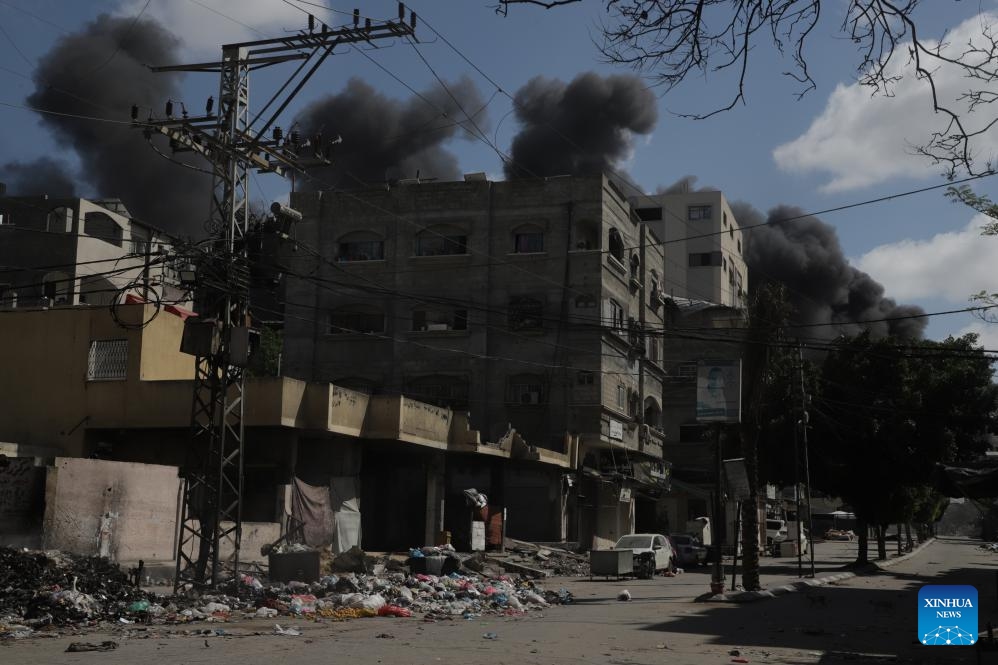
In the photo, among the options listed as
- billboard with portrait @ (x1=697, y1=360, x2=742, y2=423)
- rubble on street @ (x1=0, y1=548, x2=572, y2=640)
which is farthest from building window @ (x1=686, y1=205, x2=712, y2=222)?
rubble on street @ (x1=0, y1=548, x2=572, y2=640)

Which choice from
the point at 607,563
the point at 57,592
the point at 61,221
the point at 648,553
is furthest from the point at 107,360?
the point at 61,221

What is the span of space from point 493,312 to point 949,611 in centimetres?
4030

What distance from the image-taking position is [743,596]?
23.5 meters

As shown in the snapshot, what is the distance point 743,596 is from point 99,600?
13.6 meters

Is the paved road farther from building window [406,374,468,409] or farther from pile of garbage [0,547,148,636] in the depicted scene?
building window [406,374,468,409]

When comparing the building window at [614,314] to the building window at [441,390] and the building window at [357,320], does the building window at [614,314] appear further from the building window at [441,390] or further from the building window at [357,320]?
the building window at [357,320]

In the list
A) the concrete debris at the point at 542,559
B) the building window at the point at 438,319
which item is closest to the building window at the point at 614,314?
the building window at the point at 438,319

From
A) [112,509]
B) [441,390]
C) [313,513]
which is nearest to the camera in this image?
[112,509]

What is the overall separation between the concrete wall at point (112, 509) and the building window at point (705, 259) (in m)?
65.0

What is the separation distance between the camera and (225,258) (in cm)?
2162

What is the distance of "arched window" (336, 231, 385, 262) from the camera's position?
51.8 meters

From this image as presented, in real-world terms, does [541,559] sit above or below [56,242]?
below

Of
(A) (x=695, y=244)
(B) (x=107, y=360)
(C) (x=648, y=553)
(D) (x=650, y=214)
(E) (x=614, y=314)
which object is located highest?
(D) (x=650, y=214)

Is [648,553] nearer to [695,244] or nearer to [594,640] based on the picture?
[594,640]
